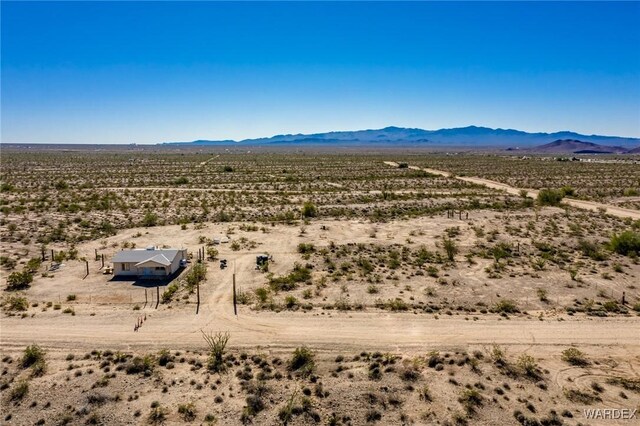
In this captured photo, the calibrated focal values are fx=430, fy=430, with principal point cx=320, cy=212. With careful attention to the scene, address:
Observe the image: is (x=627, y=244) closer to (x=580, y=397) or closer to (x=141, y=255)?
(x=580, y=397)

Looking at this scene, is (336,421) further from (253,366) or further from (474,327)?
(474,327)

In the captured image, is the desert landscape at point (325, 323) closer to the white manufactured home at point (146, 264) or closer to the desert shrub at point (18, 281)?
the desert shrub at point (18, 281)

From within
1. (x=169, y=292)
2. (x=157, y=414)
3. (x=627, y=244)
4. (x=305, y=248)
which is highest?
(x=627, y=244)

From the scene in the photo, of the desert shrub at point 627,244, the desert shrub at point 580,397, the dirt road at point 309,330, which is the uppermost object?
the desert shrub at point 627,244

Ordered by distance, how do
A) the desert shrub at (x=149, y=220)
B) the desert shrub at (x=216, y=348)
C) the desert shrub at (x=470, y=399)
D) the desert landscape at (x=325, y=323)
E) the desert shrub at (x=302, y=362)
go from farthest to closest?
1. the desert shrub at (x=149, y=220)
2. the desert shrub at (x=216, y=348)
3. the desert shrub at (x=302, y=362)
4. the desert landscape at (x=325, y=323)
5. the desert shrub at (x=470, y=399)

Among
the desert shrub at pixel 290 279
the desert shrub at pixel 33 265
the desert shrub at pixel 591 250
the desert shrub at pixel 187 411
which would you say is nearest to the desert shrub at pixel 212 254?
the desert shrub at pixel 290 279

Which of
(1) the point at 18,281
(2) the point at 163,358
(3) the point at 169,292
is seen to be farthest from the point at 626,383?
(1) the point at 18,281
